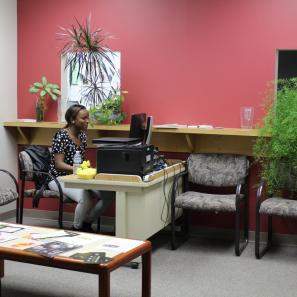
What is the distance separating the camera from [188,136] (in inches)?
204

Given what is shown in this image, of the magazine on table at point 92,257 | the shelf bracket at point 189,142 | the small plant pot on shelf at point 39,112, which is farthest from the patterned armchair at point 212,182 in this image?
the magazine on table at point 92,257

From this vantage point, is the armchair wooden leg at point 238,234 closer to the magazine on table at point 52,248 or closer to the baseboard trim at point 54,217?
the baseboard trim at point 54,217

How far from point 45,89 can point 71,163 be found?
104cm

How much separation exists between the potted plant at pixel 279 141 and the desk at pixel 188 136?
0.17 meters

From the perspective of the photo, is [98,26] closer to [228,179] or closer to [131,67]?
[131,67]

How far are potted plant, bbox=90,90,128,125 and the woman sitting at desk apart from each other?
9.7 inches

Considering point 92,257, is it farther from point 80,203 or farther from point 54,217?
point 54,217

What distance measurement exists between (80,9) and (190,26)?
121cm

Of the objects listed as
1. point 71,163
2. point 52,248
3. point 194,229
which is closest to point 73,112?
point 71,163

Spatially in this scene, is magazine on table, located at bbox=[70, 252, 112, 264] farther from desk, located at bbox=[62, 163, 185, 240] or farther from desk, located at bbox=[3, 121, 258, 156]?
desk, located at bbox=[3, 121, 258, 156]

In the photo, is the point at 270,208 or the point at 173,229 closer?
the point at 270,208

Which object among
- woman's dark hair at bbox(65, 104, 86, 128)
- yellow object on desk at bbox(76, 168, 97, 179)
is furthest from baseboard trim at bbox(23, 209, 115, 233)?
yellow object on desk at bbox(76, 168, 97, 179)

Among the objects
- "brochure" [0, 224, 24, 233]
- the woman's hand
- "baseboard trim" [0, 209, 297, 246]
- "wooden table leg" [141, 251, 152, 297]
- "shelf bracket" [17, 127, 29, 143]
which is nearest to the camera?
"wooden table leg" [141, 251, 152, 297]

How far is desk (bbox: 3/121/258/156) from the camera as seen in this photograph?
5012mm
